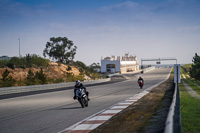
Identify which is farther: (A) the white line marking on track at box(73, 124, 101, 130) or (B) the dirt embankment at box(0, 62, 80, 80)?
(B) the dirt embankment at box(0, 62, 80, 80)

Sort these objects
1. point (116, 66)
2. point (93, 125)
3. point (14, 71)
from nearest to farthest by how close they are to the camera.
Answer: point (93, 125) → point (14, 71) → point (116, 66)

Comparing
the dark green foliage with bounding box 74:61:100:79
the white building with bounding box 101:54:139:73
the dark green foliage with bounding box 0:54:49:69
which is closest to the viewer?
the dark green foliage with bounding box 0:54:49:69

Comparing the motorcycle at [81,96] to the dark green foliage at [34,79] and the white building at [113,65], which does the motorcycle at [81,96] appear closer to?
the dark green foliage at [34,79]

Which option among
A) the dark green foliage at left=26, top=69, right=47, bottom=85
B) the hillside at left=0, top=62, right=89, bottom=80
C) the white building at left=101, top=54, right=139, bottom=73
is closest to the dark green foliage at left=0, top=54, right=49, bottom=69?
the hillside at left=0, top=62, right=89, bottom=80

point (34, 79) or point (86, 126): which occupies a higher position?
point (34, 79)

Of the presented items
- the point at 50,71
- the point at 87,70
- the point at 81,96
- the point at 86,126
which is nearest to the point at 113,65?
the point at 87,70

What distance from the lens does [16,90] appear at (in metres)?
32.8

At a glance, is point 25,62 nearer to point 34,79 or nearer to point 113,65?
point 34,79

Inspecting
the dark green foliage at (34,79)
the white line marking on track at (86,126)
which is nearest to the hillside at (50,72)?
the dark green foliage at (34,79)

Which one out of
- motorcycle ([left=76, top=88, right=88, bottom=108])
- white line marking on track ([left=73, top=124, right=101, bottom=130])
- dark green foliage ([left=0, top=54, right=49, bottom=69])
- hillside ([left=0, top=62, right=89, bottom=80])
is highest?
dark green foliage ([left=0, top=54, right=49, bottom=69])

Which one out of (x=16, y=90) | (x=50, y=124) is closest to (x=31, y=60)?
(x=16, y=90)

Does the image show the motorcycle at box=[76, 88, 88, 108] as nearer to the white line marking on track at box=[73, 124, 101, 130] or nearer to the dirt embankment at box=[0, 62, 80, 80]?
the white line marking on track at box=[73, 124, 101, 130]

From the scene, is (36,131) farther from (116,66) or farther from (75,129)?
(116,66)

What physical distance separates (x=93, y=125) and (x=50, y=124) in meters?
1.51
